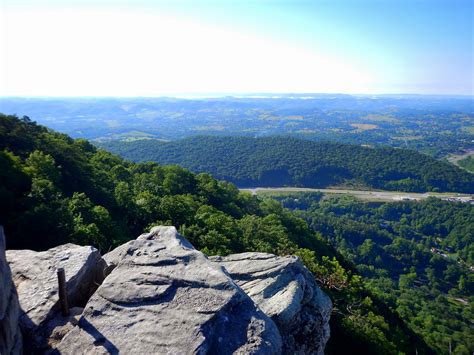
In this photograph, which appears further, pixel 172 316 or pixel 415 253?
pixel 415 253

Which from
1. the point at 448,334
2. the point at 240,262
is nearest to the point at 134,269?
the point at 240,262

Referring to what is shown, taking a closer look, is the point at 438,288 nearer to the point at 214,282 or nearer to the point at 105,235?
the point at 105,235

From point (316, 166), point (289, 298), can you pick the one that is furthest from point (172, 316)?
point (316, 166)

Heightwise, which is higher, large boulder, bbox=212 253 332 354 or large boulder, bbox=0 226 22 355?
large boulder, bbox=0 226 22 355

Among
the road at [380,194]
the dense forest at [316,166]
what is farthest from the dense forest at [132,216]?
the dense forest at [316,166]

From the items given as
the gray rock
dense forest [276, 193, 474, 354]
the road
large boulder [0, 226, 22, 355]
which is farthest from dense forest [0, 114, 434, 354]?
the road

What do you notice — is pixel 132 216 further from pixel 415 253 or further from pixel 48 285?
pixel 415 253

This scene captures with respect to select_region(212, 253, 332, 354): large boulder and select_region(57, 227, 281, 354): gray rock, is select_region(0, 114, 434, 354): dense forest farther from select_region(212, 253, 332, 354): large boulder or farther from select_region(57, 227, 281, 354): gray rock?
select_region(57, 227, 281, 354): gray rock
